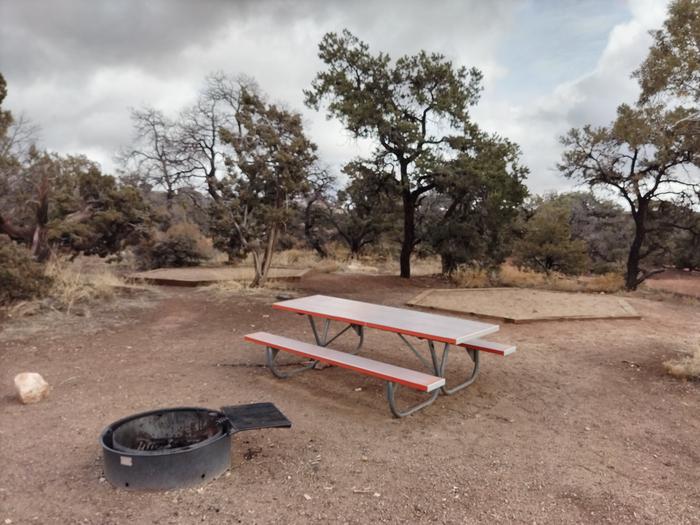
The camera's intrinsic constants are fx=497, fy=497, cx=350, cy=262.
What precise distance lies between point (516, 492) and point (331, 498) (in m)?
0.99

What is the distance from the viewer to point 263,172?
9766mm

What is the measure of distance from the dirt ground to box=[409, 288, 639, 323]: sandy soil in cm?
144

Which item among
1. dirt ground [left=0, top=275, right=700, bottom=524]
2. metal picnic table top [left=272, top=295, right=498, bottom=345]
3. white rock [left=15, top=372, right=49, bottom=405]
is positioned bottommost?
dirt ground [left=0, top=275, right=700, bottom=524]

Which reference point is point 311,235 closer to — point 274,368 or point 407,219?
point 407,219

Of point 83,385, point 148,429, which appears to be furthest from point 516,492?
Result: point 83,385

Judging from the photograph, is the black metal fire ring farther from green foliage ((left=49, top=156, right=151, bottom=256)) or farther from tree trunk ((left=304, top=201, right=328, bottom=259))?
tree trunk ((left=304, top=201, right=328, bottom=259))

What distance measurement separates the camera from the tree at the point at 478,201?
36.2 ft

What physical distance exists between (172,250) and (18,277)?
295 inches

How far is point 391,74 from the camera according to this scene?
1135 cm

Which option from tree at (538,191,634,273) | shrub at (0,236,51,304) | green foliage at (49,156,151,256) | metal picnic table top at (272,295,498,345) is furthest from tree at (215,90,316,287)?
tree at (538,191,634,273)

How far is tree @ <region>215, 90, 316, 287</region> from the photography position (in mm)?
9664

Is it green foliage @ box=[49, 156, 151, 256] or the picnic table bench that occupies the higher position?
green foliage @ box=[49, 156, 151, 256]

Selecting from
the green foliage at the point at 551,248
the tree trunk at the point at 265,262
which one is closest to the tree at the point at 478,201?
the green foliage at the point at 551,248

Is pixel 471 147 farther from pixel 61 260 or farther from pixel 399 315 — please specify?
pixel 61 260
